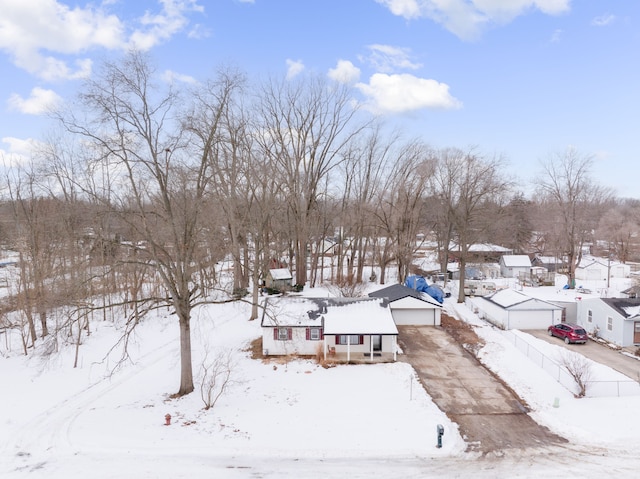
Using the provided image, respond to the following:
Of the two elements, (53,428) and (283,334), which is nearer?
(53,428)

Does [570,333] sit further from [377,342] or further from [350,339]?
[350,339]

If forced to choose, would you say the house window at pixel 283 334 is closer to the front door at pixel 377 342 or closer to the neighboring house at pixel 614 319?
the front door at pixel 377 342

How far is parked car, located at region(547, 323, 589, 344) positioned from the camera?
1002 inches

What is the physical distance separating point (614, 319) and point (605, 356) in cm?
392

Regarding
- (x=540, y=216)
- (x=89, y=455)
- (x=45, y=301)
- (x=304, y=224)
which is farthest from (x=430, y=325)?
(x=540, y=216)

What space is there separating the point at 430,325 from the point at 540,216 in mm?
49229

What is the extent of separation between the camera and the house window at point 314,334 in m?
23.3

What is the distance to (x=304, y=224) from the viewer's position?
40.9m

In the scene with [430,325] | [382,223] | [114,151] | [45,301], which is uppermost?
[114,151]

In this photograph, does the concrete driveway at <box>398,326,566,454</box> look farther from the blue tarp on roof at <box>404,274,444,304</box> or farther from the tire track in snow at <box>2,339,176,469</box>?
the tire track in snow at <box>2,339,176,469</box>

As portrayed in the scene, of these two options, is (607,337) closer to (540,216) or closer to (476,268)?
(476,268)

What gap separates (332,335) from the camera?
23.0 meters

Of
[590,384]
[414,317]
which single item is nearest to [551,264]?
[414,317]

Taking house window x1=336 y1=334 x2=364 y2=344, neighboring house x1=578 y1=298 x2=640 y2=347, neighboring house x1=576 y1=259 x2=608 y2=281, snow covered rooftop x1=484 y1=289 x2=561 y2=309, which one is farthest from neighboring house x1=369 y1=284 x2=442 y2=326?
neighboring house x1=576 y1=259 x2=608 y2=281
